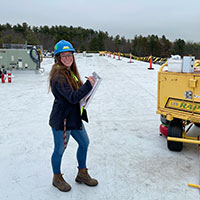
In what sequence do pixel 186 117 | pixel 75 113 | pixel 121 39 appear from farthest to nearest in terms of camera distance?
pixel 121 39
pixel 186 117
pixel 75 113

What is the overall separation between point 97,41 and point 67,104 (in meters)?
103

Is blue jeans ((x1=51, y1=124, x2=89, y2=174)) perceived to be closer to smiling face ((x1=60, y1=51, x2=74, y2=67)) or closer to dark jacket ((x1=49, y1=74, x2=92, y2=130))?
dark jacket ((x1=49, y1=74, x2=92, y2=130))

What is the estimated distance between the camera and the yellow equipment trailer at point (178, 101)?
3604 millimetres

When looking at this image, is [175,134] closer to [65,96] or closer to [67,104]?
[67,104]

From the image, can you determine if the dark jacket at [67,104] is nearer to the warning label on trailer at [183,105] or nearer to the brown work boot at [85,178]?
the brown work boot at [85,178]

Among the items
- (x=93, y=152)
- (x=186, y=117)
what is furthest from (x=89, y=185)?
(x=186, y=117)

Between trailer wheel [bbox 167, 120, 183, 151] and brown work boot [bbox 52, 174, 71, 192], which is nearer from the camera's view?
brown work boot [bbox 52, 174, 71, 192]

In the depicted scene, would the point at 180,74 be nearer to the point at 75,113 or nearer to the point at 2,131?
the point at 75,113

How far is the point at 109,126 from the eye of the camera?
16.8 feet

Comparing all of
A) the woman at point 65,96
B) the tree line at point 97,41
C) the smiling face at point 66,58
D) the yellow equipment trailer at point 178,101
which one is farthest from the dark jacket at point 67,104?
the tree line at point 97,41

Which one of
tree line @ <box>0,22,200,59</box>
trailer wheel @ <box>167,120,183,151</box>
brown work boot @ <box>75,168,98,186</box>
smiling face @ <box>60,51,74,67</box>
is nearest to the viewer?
smiling face @ <box>60,51,74,67</box>

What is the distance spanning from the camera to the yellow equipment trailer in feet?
11.8

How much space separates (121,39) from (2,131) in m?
122

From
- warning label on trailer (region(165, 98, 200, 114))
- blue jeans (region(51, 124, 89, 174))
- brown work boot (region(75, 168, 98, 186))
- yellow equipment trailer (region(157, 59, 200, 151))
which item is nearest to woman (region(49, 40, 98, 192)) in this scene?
blue jeans (region(51, 124, 89, 174))
